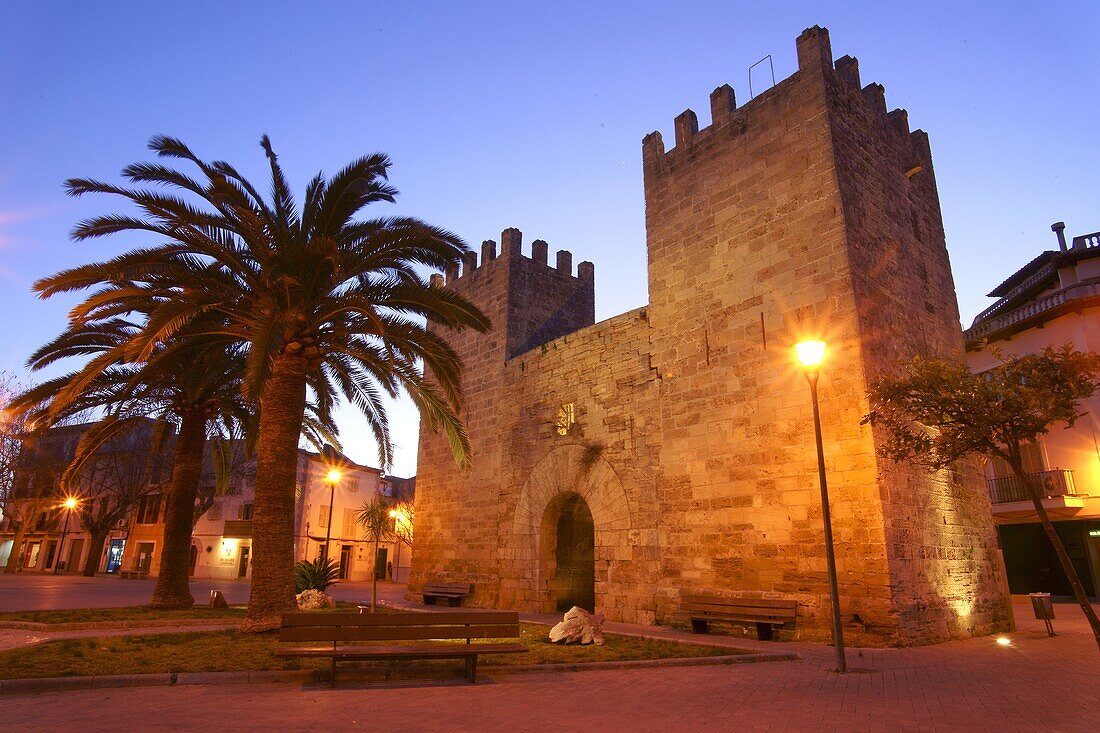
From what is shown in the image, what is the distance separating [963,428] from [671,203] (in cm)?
723

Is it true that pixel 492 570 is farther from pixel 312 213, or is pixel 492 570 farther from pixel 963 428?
pixel 963 428

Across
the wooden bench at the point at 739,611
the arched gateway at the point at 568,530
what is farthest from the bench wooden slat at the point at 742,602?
the arched gateway at the point at 568,530

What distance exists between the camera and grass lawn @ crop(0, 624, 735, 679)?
20.1 feet

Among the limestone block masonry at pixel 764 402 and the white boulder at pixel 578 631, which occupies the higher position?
the limestone block masonry at pixel 764 402

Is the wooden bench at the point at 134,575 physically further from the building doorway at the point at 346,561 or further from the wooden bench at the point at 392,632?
the wooden bench at the point at 392,632

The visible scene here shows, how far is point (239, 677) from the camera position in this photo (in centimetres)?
591

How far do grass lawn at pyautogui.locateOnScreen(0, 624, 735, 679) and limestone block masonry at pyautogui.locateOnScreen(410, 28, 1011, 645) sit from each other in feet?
7.67

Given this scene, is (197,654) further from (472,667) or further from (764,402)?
(764,402)

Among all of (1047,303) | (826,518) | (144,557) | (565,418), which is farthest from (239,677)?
(144,557)

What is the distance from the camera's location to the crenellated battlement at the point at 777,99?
36.3 ft

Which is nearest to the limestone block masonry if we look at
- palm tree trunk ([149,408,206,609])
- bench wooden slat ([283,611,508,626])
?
bench wooden slat ([283,611,508,626])

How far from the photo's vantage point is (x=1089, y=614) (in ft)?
20.7

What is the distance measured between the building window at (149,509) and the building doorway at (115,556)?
2.45 metres

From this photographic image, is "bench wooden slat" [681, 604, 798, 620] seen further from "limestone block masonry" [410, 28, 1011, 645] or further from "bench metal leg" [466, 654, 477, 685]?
"bench metal leg" [466, 654, 477, 685]
